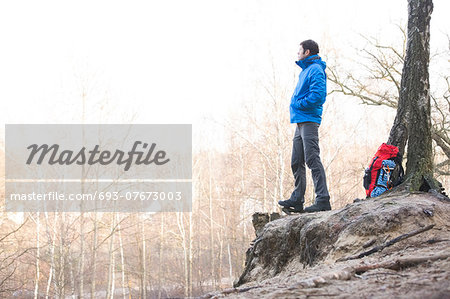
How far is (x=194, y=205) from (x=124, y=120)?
13015 millimetres

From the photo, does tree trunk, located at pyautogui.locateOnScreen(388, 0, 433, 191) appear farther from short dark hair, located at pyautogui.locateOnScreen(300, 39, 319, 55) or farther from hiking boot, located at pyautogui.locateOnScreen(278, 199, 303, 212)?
hiking boot, located at pyautogui.locateOnScreen(278, 199, 303, 212)

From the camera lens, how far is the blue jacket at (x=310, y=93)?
16.4 ft

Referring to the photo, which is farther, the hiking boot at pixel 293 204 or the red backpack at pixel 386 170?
the hiking boot at pixel 293 204

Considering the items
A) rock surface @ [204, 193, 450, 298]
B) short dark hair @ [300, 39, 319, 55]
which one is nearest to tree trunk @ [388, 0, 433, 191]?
rock surface @ [204, 193, 450, 298]

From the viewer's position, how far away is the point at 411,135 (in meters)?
4.82

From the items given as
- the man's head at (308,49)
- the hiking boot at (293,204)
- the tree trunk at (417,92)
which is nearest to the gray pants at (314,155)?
the hiking boot at (293,204)

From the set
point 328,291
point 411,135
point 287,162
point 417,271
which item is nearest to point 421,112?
point 411,135

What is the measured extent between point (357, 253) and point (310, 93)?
2.31m

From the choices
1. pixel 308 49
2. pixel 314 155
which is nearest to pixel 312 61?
pixel 308 49

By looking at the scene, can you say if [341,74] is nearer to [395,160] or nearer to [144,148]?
[395,160]

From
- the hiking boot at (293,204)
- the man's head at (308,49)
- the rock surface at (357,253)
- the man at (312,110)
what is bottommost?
the rock surface at (357,253)

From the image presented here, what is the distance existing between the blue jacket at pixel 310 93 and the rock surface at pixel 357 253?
1295 mm

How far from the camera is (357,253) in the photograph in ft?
10.6

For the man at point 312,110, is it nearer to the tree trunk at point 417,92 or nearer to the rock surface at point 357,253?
the rock surface at point 357,253
